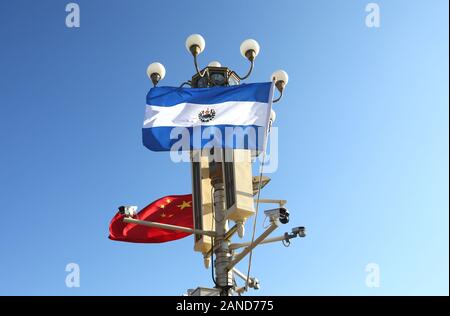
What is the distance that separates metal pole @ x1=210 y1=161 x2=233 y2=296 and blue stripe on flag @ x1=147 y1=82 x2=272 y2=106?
5.48ft

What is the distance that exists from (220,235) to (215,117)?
2888mm

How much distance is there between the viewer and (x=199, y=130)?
14477mm

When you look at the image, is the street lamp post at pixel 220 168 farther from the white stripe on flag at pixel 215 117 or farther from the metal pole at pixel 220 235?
the white stripe on flag at pixel 215 117

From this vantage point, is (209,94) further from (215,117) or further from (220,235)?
(220,235)

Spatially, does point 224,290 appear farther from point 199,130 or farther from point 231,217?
point 199,130

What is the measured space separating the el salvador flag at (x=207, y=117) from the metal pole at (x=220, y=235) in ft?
3.90

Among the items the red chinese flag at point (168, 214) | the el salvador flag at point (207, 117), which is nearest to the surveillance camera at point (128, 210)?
the el salvador flag at point (207, 117)

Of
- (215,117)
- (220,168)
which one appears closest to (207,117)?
(215,117)

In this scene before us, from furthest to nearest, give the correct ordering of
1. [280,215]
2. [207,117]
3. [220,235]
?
1. [207,117]
2. [220,235]
3. [280,215]

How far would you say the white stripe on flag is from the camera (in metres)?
14.5

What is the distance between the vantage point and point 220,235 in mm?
14445

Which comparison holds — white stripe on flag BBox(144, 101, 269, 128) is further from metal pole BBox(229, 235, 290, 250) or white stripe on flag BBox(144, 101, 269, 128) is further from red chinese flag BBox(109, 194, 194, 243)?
red chinese flag BBox(109, 194, 194, 243)
